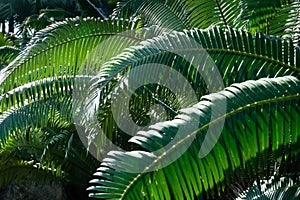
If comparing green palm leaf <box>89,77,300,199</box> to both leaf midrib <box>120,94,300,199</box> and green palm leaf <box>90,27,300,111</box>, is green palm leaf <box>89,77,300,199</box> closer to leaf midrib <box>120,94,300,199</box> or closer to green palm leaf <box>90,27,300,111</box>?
leaf midrib <box>120,94,300,199</box>

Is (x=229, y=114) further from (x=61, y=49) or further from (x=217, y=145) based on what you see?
(x=61, y=49)

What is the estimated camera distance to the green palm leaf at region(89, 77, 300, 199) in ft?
6.94

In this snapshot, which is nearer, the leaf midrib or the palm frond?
the leaf midrib

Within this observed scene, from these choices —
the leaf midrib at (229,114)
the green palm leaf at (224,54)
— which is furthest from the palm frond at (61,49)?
the leaf midrib at (229,114)

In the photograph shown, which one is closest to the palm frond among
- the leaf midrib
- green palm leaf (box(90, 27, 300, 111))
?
green palm leaf (box(90, 27, 300, 111))

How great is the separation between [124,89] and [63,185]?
335 centimetres

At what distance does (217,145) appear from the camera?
232 centimetres

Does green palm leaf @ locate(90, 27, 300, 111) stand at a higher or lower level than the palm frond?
higher

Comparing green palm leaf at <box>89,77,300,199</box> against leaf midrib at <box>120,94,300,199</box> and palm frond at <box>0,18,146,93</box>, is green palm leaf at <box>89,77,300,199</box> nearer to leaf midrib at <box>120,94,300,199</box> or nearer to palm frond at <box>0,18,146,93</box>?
leaf midrib at <box>120,94,300,199</box>

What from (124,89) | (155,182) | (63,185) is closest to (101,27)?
(124,89)

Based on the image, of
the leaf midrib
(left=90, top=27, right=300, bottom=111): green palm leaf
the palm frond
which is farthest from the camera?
the palm frond

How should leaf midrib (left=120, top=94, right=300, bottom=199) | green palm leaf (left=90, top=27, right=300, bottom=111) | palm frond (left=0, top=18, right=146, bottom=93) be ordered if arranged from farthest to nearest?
palm frond (left=0, top=18, right=146, bottom=93)
green palm leaf (left=90, top=27, right=300, bottom=111)
leaf midrib (left=120, top=94, right=300, bottom=199)

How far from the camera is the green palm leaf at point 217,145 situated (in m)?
2.12

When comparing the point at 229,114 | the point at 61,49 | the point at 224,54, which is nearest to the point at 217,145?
the point at 229,114
